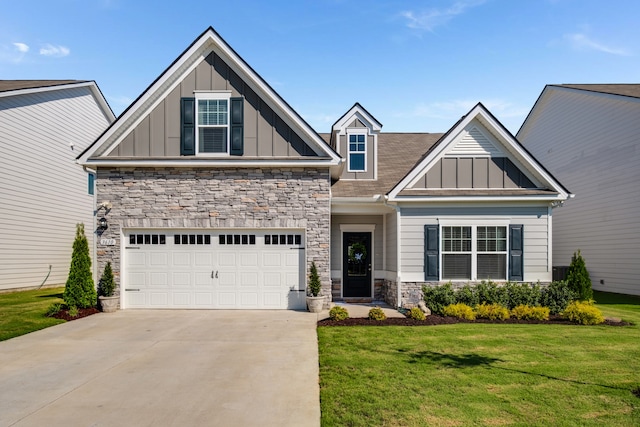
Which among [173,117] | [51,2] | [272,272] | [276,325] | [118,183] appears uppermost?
[51,2]

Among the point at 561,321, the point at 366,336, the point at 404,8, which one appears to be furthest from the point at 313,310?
the point at 404,8

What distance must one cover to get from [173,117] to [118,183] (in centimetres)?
249

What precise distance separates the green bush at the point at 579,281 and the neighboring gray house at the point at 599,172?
5.49 m

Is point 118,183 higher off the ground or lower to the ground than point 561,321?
higher

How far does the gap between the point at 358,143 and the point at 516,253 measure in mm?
6517

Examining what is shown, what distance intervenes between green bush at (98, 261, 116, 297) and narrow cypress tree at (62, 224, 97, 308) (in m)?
0.30

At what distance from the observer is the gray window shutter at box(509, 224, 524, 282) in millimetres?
12250

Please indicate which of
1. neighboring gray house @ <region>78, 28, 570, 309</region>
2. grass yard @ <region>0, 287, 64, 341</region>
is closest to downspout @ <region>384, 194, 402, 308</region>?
neighboring gray house @ <region>78, 28, 570, 309</region>

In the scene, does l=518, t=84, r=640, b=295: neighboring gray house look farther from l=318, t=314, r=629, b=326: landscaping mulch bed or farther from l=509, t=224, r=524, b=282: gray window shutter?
l=318, t=314, r=629, b=326: landscaping mulch bed

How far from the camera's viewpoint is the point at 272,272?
1245 cm

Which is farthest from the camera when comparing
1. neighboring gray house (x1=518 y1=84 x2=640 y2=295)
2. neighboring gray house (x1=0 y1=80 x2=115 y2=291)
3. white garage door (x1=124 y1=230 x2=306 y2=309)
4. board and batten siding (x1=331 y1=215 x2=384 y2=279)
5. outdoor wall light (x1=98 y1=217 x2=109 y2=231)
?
neighboring gray house (x1=0 y1=80 x2=115 y2=291)

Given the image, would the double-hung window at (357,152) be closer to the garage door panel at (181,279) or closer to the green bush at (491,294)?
the green bush at (491,294)

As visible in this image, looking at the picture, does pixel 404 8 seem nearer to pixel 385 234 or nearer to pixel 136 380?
pixel 385 234

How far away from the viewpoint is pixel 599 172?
17.5 meters
